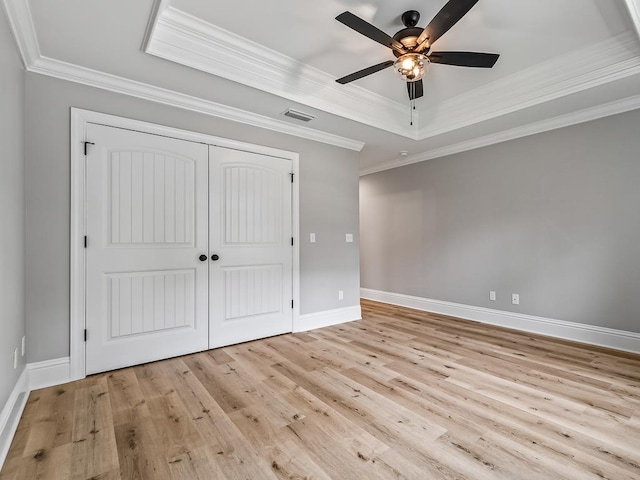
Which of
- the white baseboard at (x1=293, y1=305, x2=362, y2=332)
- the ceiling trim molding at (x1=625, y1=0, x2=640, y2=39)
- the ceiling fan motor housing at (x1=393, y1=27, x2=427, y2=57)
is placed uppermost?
the ceiling trim molding at (x1=625, y1=0, x2=640, y2=39)

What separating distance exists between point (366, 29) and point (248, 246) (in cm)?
232

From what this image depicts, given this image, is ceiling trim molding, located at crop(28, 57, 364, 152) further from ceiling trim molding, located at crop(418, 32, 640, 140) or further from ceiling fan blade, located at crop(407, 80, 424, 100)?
ceiling trim molding, located at crop(418, 32, 640, 140)

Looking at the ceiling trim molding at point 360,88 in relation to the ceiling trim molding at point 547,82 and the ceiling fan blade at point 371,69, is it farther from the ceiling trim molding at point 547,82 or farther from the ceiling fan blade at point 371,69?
the ceiling fan blade at point 371,69

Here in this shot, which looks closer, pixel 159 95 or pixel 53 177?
pixel 53 177

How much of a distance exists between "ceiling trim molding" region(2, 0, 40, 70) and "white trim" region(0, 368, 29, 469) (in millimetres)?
2271

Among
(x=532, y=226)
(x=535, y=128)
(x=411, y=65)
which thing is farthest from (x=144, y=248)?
(x=535, y=128)

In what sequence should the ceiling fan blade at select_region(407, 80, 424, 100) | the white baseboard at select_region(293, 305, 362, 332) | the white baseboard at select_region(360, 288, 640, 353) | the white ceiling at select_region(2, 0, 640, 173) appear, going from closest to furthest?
the white ceiling at select_region(2, 0, 640, 173) → the ceiling fan blade at select_region(407, 80, 424, 100) → the white baseboard at select_region(360, 288, 640, 353) → the white baseboard at select_region(293, 305, 362, 332)

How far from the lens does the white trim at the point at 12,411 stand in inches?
64.2

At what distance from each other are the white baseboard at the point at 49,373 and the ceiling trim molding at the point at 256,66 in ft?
8.22

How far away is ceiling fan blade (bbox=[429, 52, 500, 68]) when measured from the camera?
7.40 feet

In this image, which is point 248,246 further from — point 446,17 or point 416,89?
point 446,17

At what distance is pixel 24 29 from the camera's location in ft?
6.73

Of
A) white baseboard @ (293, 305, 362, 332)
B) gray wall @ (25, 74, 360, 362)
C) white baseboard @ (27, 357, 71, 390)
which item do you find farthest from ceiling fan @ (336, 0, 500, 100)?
white baseboard @ (27, 357, 71, 390)

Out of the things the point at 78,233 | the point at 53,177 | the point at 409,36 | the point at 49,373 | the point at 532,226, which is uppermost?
the point at 409,36
